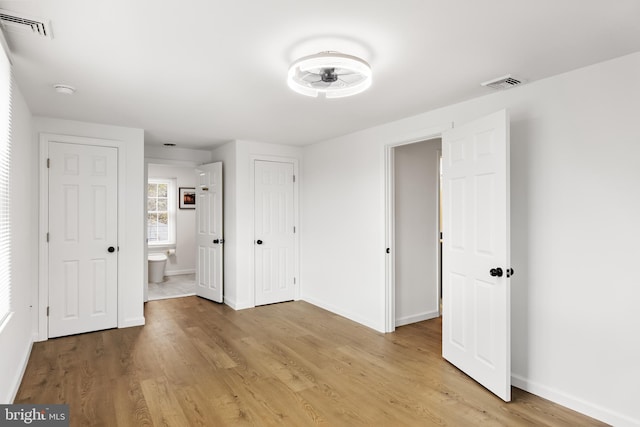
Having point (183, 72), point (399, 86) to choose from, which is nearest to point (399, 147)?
point (399, 86)

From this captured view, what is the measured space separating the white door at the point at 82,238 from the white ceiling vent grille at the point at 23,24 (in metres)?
2.34

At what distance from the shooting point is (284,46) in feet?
7.15

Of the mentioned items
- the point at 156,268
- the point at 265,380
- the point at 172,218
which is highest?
the point at 172,218

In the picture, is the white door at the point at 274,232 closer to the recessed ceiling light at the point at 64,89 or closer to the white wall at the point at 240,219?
the white wall at the point at 240,219

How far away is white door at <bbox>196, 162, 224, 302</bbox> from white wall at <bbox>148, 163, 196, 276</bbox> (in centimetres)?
221

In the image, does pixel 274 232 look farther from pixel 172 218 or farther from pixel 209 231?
pixel 172 218

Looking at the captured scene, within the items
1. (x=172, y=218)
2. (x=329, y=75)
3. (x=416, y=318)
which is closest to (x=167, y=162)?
(x=172, y=218)

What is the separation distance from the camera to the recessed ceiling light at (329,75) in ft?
7.00

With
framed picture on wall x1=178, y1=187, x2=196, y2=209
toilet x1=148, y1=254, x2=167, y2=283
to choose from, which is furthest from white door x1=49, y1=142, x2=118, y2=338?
framed picture on wall x1=178, y1=187, x2=196, y2=209

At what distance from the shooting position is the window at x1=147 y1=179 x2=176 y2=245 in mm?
7738

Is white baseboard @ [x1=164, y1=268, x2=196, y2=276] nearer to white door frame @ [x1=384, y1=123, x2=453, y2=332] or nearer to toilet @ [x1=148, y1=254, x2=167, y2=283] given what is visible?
toilet @ [x1=148, y1=254, x2=167, y2=283]

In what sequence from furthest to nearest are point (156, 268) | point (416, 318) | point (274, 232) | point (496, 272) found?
point (156, 268)
point (274, 232)
point (416, 318)
point (496, 272)

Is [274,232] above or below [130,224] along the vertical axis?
below

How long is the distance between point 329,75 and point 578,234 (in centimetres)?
202
